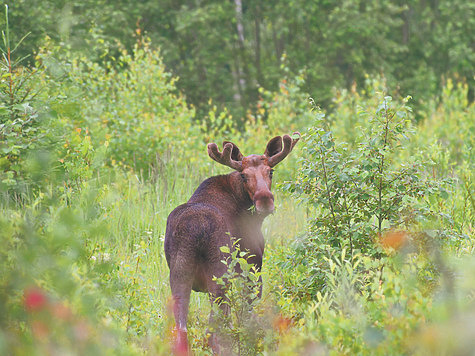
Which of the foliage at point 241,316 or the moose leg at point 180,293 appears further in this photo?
the moose leg at point 180,293

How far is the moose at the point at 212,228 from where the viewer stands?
5070 mm

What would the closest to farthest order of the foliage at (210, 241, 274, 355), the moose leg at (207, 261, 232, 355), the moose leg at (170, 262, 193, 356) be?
the foliage at (210, 241, 274, 355) < the moose leg at (207, 261, 232, 355) < the moose leg at (170, 262, 193, 356)

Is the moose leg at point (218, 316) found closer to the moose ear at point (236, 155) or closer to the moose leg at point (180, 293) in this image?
the moose leg at point (180, 293)

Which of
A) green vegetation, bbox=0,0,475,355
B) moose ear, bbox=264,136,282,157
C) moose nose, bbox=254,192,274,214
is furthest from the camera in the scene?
moose ear, bbox=264,136,282,157

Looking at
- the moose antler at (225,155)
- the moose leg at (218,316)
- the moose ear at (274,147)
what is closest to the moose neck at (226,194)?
the moose antler at (225,155)

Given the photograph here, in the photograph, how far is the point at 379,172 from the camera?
5.62 meters

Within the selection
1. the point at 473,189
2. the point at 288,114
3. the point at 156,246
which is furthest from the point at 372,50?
the point at 156,246

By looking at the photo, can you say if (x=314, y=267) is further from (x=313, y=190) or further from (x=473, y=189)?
(x=473, y=189)

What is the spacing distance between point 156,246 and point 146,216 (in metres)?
1.19

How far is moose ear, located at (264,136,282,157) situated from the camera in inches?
251

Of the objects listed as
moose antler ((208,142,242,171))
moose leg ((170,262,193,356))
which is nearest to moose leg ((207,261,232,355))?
moose leg ((170,262,193,356))

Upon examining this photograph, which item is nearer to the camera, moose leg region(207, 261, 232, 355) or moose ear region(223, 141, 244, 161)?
moose leg region(207, 261, 232, 355)

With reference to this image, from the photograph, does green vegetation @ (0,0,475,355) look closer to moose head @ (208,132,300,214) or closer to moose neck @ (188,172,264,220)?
moose head @ (208,132,300,214)

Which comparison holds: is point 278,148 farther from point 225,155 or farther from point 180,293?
point 180,293
